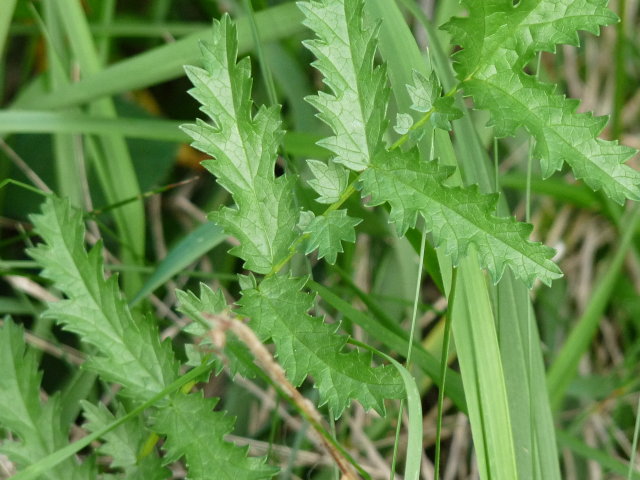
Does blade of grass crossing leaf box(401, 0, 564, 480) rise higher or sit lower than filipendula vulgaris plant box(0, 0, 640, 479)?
lower

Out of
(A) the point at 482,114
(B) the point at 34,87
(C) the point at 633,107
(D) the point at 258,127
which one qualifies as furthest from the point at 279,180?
(C) the point at 633,107

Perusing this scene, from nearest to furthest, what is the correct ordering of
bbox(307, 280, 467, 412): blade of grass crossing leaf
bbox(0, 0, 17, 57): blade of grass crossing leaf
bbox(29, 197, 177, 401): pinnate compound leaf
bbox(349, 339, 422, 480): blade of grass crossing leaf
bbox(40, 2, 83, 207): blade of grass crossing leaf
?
bbox(349, 339, 422, 480): blade of grass crossing leaf < bbox(29, 197, 177, 401): pinnate compound leaf < bbox(307, 280, 467, 412): blade of grass crossing leaf < bbox(0, 0, 17, 57): blade of grass crossing leaf < bbox(40, 2, 83, 207): blade of grass crossing leaf

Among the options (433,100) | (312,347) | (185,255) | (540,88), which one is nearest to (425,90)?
(433,100)

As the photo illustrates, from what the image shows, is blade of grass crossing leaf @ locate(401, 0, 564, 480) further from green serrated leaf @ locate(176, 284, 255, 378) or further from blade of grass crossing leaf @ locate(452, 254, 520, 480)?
green serrated leaf @ locate(176, 284, 255, 378)

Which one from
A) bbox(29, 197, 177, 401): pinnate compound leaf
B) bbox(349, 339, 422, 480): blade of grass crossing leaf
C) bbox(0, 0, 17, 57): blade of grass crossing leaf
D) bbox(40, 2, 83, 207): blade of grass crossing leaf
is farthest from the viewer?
bbox(40, 2, 83, 207): blade of grass crossing leaf

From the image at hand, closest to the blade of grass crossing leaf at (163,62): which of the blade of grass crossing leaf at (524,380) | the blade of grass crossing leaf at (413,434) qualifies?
the blade of grass crossing leaf at (524,380)

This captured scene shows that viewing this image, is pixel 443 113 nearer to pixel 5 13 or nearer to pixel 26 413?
pixel 26 413

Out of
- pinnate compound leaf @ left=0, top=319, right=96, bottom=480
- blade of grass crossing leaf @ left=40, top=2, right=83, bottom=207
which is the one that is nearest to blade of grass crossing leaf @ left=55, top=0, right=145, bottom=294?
blade of grass crossing leaf @ left=40, top=2, right=83, bottom=207

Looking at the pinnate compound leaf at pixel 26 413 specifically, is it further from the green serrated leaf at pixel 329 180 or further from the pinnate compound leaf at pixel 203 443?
the green serrated leaf at pixel 329 180
